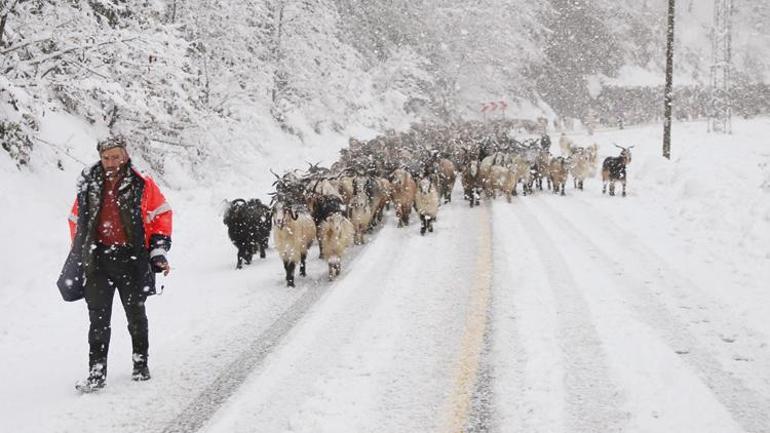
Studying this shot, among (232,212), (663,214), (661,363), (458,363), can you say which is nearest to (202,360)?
(458,363)

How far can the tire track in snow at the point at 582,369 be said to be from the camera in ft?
14.6

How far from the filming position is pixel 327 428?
4.38 meters

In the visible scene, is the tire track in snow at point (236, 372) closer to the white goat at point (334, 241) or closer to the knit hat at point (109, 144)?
the white goat at point (334, 241)

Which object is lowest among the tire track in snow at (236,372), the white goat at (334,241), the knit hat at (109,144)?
the tire track in snow at (236,372)

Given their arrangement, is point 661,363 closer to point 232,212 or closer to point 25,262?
point 232,212

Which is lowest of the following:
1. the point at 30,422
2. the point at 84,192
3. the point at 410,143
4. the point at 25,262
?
the point at 30,422

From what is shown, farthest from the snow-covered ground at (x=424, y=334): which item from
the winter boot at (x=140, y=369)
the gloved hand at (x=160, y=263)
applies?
the gloved hand at (x=160, y=263)

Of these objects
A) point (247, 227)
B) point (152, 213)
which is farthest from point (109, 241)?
point (247, 227)

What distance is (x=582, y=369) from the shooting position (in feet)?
17.4

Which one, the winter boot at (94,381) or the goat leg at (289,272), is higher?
the goat leg at (289,272)

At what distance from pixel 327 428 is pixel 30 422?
2.24m

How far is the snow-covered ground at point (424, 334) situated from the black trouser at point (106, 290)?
418 mm

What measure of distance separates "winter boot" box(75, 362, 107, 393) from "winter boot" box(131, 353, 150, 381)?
0.28 m

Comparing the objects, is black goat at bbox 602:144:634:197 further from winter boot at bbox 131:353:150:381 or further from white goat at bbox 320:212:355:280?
winter boot at bbox 131:353:150:381
